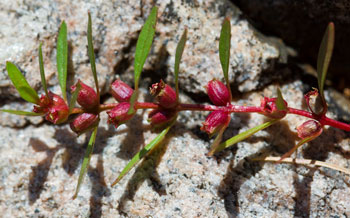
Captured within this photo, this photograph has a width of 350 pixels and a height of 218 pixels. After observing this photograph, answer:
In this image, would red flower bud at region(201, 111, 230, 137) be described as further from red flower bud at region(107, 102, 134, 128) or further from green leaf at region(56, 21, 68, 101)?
green leaf at region(56, 21, 68, 101)

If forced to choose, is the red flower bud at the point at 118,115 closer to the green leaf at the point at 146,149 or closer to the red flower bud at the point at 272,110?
the green leaf at the point at 146,149

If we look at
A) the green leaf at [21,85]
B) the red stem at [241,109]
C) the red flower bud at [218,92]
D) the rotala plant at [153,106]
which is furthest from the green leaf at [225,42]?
the green leaf at [21,85]

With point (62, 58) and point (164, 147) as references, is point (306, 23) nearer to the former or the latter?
point (164, 147)

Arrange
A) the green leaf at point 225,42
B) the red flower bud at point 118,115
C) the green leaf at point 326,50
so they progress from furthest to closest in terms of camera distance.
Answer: the red flower bud at point 118,115 → the green leaf at point 225,42 → the green leaf at point 326,50

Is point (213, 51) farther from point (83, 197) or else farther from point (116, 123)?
point (83, 197)

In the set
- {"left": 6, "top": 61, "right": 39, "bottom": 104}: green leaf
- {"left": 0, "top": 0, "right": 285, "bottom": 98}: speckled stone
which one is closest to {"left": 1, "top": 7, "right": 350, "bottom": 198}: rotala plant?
{"left": 6, "top": 61, "right": 39, "bottom": 104}: green leaf
